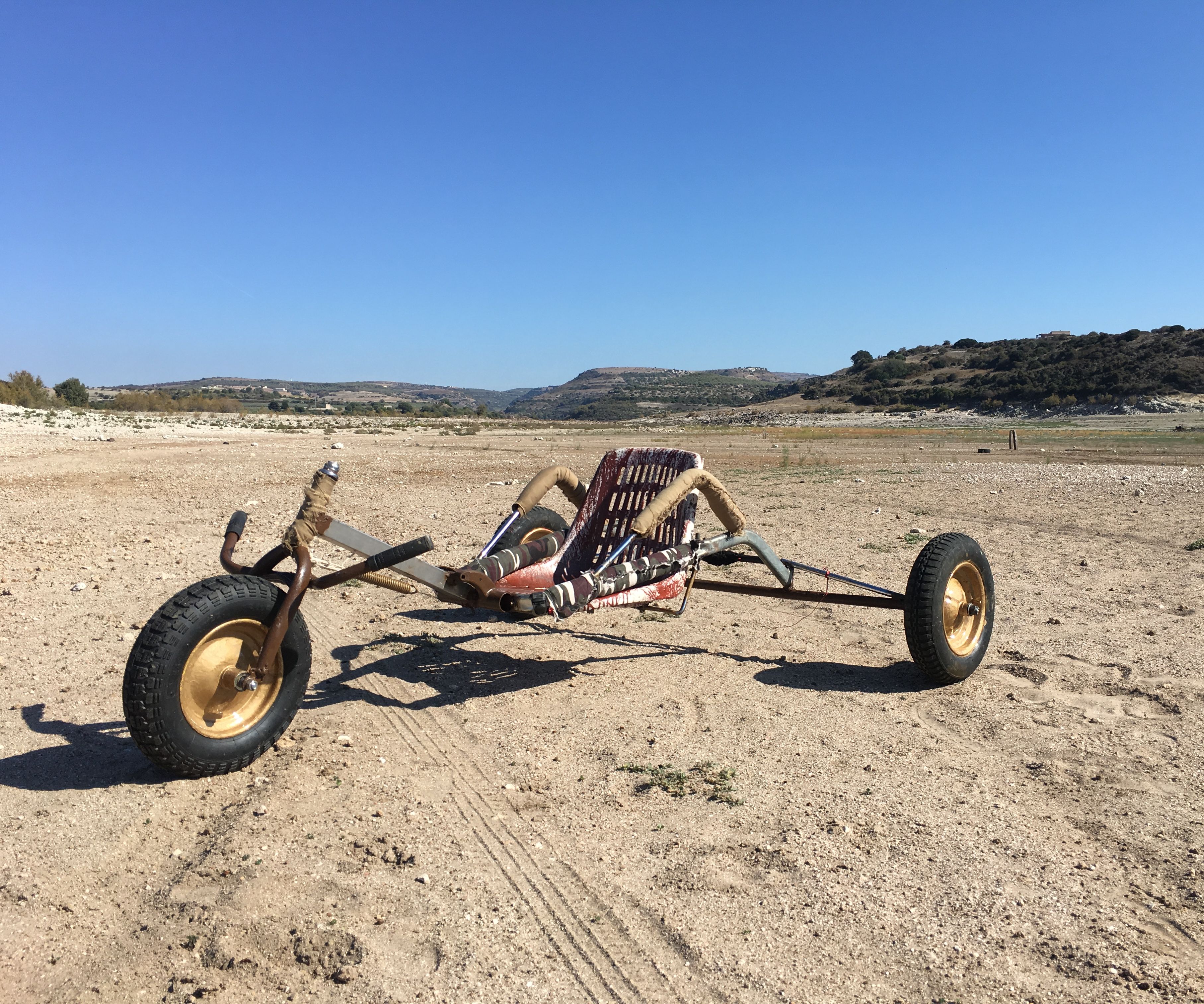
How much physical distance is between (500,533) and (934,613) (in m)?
2.79

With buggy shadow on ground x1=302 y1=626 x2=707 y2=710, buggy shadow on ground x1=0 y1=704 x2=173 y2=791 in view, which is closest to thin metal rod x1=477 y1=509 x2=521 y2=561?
buggy shadow on ground x1=302 y1=626 x2=707 y2=710

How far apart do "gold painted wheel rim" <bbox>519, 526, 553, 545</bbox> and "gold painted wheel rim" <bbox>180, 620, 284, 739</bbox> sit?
8.38 ft

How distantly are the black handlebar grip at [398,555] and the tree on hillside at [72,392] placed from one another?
62.2m

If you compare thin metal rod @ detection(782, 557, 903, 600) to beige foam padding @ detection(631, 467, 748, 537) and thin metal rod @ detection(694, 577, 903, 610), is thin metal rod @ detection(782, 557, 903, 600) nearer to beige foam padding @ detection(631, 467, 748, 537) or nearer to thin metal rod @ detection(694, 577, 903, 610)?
thin metal rod @ detection(694, 577, 903, 610)

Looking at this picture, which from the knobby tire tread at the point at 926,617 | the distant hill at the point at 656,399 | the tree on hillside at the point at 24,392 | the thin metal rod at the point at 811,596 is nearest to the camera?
the knobby tire tread at the point at 926,617

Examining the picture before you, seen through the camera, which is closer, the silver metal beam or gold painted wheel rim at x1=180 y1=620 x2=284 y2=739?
gold painted wheel rim at x1=180 y1=620 x2=284 y2=739

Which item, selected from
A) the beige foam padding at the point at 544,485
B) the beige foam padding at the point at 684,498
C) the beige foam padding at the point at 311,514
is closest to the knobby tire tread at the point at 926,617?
the beige foam padding at the point at 684,498

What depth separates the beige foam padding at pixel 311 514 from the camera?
378cm

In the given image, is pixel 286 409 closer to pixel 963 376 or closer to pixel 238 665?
pixel 963 376

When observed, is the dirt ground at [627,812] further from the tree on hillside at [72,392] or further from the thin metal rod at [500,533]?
the tree on hillside at [72,392]

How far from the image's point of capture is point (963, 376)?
80.1m

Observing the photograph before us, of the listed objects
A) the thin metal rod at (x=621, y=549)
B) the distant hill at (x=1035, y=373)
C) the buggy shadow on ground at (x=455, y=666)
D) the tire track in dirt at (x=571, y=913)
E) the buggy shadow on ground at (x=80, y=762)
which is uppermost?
the distant hill at (x=1035, y=373)

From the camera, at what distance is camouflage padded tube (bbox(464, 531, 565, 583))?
5.09 m

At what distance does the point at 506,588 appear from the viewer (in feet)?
17.7
